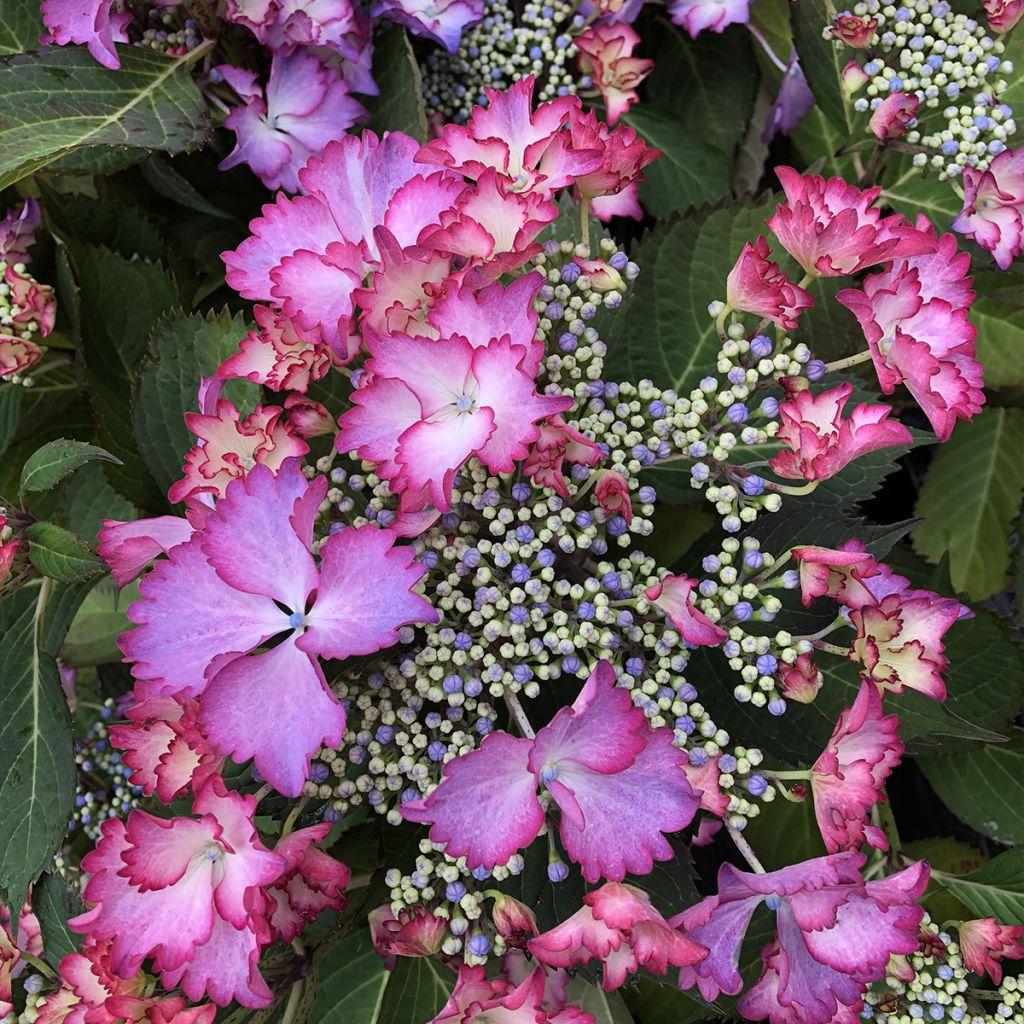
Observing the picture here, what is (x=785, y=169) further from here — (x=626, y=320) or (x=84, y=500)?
(x=84, y=500)

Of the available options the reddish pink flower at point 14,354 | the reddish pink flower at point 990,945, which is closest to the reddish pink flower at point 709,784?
the reddish pink flower at point 990,945

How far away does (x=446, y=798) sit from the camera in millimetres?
469

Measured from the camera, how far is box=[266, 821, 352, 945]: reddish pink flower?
52cm

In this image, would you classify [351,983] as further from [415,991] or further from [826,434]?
[826,434]

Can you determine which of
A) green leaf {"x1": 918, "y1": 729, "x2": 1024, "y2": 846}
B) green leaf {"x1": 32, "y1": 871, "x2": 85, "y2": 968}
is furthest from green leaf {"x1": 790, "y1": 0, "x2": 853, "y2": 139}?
green leaf {"x1": 32, "y1": 871, "x2": 85, "y2": 968}

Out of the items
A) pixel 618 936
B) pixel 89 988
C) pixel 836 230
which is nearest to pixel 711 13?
pixel 836 230

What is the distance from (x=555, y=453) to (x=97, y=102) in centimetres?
55

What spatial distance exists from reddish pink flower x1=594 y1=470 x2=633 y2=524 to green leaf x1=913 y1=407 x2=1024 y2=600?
2.36ft

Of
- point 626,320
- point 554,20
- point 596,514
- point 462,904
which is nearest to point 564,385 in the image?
point 596,514

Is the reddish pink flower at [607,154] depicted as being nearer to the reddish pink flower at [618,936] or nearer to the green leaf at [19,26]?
the reddish pink flower at [618,936]

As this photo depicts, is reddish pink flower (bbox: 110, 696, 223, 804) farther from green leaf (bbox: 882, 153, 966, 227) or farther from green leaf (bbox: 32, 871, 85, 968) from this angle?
green leaf (bbox: 882, 153, 966, 227)

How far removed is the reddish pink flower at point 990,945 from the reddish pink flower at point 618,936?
343mm

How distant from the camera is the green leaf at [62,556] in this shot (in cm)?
62

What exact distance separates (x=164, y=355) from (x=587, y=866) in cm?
54
